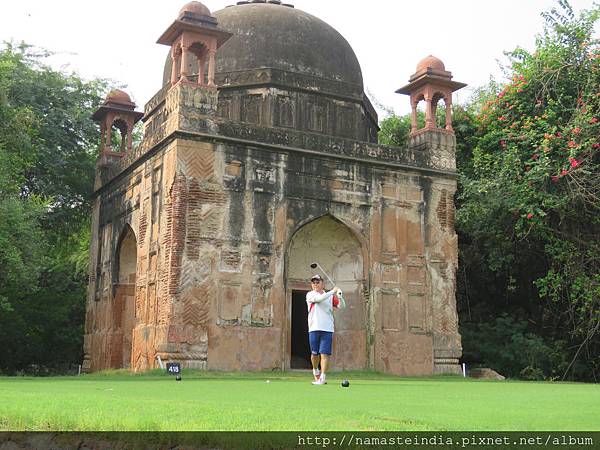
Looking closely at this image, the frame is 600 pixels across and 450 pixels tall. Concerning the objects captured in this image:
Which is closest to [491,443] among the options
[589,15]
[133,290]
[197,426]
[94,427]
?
[197,426]

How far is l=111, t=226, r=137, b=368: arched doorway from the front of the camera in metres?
19.6

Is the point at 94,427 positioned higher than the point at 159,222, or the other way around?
the point at 159,222

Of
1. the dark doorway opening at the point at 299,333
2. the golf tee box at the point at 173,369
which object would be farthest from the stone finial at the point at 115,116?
the golf tee box at the point at 173,369

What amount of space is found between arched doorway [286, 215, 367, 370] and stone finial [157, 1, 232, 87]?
4327 mm

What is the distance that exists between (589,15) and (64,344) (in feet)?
60.9

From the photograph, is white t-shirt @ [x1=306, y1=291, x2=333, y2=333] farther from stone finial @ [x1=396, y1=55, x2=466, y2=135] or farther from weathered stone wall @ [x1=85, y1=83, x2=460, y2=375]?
stone finial @ [x1=396, y1=55, x2=466, y2=135]

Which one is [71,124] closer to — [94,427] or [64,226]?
[64,226]

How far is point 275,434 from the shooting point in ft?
15.0

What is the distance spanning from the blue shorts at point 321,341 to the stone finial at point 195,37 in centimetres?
772

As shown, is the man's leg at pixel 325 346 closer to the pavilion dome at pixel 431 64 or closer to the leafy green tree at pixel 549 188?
the leafy green tree at pixel 549 188

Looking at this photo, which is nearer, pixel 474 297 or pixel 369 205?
pixel 369 205

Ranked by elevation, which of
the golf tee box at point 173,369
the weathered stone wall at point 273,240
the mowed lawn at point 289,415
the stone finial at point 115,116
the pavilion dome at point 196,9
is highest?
the pavilion dome at point 196,9

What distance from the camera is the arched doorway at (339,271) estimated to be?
17.9 metres

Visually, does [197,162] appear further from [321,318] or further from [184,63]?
[321,318]
